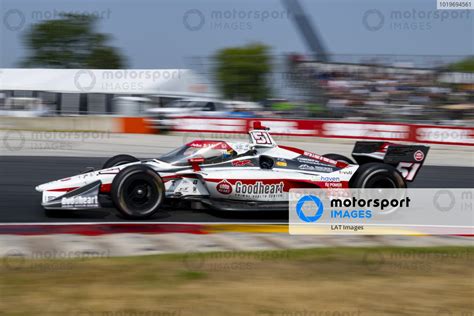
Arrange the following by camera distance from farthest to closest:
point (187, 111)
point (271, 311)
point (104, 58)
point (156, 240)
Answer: point (104, 58) < point (187, 111) < point (156, 240) < point (271, 311)

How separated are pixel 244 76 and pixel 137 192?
13.5m

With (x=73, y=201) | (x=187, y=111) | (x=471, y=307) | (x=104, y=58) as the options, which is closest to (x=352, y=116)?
(x=187, y=111)

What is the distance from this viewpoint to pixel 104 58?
5862cm

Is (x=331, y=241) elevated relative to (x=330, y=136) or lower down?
lower down

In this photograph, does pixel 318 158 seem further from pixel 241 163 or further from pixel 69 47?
pixel 69 47

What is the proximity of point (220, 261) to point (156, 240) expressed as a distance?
1.09 meters

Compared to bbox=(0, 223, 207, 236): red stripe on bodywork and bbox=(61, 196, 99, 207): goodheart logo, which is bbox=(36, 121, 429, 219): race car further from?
bbox=(0, 223, 207, 236): red stripe on bodywork

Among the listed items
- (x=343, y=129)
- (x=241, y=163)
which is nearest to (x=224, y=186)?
(x=241, y=163)

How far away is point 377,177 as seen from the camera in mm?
8422

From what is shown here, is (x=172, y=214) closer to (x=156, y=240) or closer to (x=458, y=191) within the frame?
(x=156, y=240)

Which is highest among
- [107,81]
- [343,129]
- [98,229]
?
[107,81]

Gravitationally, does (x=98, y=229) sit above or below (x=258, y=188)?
below

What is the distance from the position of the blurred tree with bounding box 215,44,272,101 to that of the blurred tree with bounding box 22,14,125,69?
38027mm

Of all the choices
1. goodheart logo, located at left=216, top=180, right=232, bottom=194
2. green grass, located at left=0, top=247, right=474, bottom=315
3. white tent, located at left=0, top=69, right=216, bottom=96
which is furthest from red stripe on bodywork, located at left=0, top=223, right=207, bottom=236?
white tent, located at left=0, top=69, right=216, bottom=96
